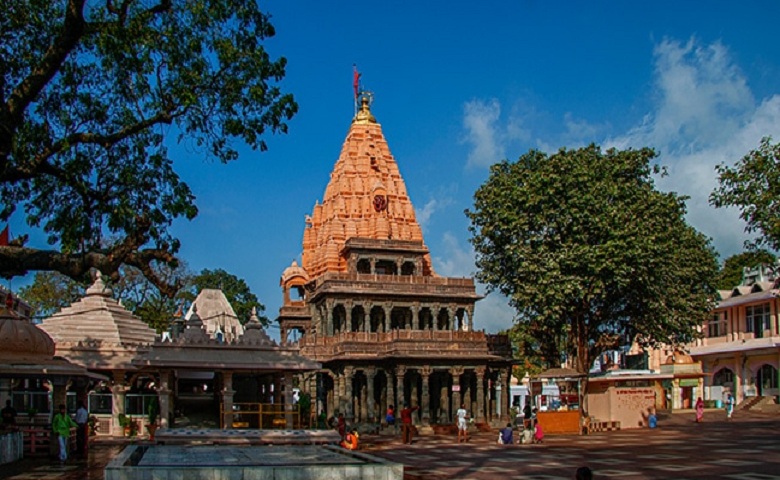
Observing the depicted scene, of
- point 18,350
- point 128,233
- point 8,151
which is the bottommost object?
point 18,350

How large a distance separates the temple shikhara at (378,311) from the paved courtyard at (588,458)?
11.7 meters

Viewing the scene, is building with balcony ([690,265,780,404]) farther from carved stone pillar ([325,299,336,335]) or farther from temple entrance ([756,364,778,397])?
carved stone pillar ([325,299,336,335])

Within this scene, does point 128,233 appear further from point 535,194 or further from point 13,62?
point 535,194

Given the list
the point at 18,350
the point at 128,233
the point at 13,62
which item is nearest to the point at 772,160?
the point at 128,233

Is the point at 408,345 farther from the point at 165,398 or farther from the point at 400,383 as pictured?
the point at 165,398

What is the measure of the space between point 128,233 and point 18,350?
10085mm

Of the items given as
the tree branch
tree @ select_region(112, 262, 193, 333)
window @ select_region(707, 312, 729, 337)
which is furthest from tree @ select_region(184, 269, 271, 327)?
the tree branch

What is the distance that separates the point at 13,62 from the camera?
611 inches

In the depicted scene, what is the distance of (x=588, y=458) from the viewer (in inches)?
975

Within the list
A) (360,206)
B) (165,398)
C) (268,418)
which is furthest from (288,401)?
(360,206)

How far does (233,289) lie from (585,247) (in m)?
55.6

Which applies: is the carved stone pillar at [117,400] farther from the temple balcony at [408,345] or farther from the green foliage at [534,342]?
the green foliage at [534,342]

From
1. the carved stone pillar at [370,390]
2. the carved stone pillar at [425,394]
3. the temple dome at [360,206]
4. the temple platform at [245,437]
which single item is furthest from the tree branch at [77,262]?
the temple dome at [360,206]

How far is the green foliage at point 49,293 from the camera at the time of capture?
61.5m
